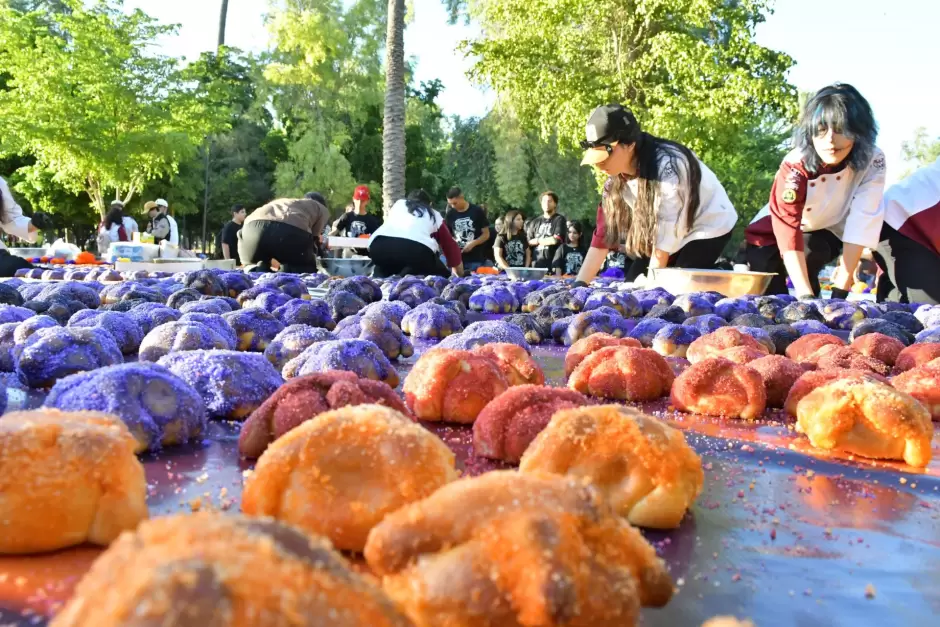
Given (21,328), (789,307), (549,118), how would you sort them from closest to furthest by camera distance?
(21,328) < (789,307) < (549,118)

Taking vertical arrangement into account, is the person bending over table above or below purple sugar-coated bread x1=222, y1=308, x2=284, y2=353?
above

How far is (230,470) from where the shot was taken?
4.97 feet

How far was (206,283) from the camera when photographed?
457 centimetres

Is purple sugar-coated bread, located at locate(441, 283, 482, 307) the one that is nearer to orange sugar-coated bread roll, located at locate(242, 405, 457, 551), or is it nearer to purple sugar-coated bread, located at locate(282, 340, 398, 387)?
purple sugar-coated bread, located at locate(282, 340, 398, 387)

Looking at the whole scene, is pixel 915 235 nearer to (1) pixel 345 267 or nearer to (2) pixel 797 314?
(2) pixel 797 314

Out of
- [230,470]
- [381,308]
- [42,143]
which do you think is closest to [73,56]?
[42,143]

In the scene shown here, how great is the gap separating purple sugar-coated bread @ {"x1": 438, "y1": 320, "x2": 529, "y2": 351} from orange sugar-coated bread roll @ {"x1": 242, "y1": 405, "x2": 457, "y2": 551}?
135cm

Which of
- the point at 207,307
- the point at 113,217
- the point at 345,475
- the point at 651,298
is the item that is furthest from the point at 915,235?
the point at 113,217

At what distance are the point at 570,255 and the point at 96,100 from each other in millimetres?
11683

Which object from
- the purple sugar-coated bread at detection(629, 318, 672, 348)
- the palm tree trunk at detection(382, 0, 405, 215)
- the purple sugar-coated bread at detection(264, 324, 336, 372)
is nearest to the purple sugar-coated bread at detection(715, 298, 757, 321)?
the purple sugar-coated bread at detection(629, 318, 672, 348)

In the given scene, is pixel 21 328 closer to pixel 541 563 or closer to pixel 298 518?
pixel 298 518

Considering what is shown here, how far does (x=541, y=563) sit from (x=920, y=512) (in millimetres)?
1000

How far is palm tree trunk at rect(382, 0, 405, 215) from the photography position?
43.6ft

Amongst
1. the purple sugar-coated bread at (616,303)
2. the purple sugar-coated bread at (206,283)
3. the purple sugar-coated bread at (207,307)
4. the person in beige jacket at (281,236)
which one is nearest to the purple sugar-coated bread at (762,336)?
the purple sugar-coated bread at (616,303)
